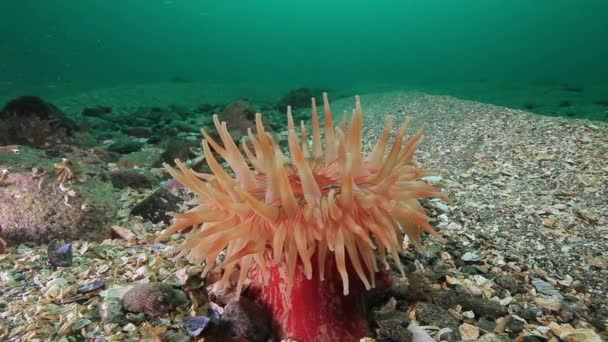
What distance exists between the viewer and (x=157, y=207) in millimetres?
3750

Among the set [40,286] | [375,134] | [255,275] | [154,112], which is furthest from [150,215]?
[154,112]

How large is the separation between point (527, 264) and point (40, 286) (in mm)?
2992

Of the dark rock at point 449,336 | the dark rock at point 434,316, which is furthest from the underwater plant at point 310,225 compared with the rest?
the dark rock at point 449,336

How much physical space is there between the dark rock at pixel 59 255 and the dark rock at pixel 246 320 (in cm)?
132

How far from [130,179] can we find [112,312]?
9.09 ft

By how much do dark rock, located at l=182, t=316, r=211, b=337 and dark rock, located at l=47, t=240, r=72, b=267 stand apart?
116cm

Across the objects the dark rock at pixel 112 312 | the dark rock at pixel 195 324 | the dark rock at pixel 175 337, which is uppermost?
the dark rock at pixel 112 312

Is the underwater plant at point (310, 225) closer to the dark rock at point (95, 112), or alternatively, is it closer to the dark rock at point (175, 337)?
the dark rock at point (175, 337)

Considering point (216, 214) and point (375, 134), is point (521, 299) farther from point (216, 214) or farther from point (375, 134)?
point (375, 134)

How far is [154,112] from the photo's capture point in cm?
1080

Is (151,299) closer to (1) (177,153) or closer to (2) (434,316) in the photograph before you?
(2) (434,316)

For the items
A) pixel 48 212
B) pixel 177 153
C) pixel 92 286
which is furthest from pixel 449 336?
pixel 177 153

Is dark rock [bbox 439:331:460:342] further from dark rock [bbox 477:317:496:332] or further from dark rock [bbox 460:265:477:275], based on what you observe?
dark rock [bbox 460:265:477:275]

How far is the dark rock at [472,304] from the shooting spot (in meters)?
2.12
